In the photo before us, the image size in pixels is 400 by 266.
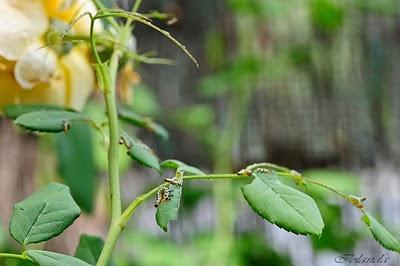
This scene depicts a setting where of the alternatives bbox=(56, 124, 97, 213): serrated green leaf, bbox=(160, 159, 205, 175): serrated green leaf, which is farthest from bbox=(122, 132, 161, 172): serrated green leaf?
bbox=(56, 124, 97, 213): serrated green leaf

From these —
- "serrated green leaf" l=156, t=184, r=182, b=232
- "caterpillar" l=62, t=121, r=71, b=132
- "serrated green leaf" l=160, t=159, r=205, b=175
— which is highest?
"caterpillar" l=62, t=121, r=71, b=132

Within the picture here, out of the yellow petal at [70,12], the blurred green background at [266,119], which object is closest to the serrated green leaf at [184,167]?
the yellow petal at [70,12]

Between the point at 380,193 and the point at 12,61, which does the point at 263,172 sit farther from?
the point at 380,193

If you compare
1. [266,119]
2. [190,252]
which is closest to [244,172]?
[190,252]

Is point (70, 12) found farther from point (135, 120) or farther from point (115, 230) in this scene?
point (115, 230)

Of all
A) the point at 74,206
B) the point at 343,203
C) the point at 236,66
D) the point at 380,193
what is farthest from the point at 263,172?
the point at 380,193

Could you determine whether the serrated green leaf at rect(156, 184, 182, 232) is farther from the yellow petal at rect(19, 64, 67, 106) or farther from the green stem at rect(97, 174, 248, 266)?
the yellow petal at rect(19, 64, 67, 106)
